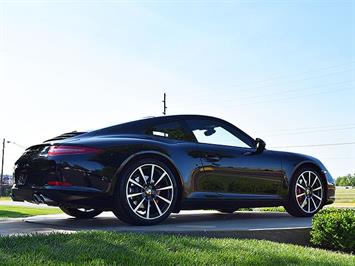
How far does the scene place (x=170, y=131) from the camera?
5.82m

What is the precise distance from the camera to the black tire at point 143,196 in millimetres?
5051

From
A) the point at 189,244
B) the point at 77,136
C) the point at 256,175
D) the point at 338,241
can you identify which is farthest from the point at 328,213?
the point at 77,136

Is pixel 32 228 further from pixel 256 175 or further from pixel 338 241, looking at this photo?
pixel 338 241

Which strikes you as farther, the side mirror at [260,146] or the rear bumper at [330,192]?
the rear bumper at [330,192]

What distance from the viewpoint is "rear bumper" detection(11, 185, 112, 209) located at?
4.93m

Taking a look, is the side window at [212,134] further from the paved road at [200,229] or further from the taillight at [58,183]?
the taillight at [58,183]

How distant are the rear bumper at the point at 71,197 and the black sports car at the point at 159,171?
0.03 feet

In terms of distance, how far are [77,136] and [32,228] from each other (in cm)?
108

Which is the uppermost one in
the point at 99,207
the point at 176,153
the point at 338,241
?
the point at 176,153

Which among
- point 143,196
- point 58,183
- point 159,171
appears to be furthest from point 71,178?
point 159,171

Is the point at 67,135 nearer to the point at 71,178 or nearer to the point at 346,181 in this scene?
the point at 71,178

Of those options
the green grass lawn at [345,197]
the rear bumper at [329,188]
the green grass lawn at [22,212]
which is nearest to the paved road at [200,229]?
the rear bumper at [329,188]

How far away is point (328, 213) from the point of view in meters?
5.57

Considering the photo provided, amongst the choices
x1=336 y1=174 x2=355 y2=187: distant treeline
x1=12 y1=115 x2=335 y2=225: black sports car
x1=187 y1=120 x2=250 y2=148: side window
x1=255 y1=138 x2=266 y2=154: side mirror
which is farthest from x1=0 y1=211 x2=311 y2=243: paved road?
x1=336 y1=174 x2=355 y2=187: distant treeline
